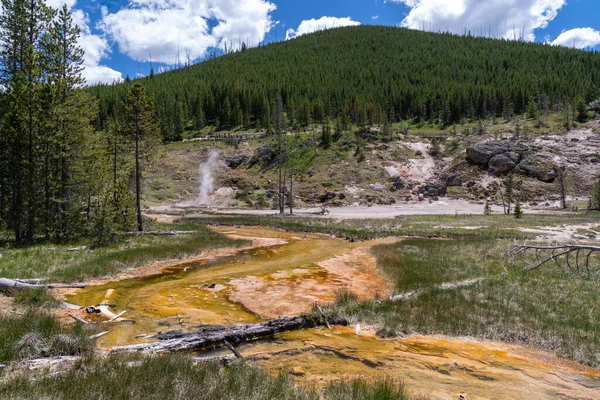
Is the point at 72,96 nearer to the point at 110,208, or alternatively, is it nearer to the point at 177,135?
the point at 110,208

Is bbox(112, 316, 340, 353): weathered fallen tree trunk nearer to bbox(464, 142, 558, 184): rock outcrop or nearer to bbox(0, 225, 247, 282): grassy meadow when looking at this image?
bbox(0, 225, 247, 282): grassy meadow

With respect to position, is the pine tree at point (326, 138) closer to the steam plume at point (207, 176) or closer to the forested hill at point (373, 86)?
the forested hill at point (373, 86)

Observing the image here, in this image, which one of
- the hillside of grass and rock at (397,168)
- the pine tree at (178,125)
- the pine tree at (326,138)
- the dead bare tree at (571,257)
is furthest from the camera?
the pine tree at (178,125)

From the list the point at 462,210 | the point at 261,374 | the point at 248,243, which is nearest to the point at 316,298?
the point at 261,374

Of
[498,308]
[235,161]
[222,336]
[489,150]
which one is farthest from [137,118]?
[489,150]

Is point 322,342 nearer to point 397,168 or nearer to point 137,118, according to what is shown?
point 137,118

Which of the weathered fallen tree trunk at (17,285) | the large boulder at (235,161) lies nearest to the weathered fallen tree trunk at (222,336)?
the weathered fallen tree trunk at (17,285)
